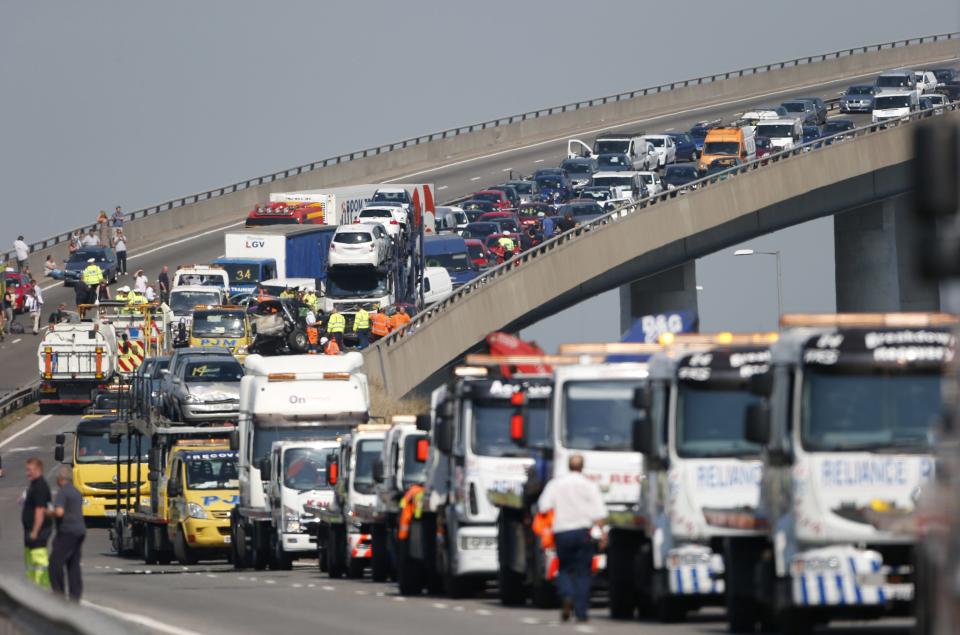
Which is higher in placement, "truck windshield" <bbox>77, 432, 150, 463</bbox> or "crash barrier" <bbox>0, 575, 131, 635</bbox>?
"truck windshield" <bbox>77, 432, 150, 463</bbox>

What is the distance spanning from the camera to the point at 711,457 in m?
17.8

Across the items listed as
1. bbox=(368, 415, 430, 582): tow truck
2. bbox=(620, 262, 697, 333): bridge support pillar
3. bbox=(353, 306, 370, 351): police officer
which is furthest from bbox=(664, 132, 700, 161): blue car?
bbox=(368, 415, 430, 582): tow truck

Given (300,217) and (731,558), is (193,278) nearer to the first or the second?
(300,217)

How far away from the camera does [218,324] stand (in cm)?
5538

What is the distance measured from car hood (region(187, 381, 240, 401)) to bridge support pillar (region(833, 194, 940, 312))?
32.1 meters

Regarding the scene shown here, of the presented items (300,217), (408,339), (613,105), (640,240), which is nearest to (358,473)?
(408,339)

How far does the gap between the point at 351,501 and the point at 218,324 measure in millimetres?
25729

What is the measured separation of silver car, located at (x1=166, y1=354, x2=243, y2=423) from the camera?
40500 mm

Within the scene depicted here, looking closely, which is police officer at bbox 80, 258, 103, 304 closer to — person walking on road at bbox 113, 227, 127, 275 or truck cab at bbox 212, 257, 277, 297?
truck cab at bbox 212, 257, 277, 297

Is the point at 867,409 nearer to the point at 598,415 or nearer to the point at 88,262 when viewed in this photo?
the point at 598,415

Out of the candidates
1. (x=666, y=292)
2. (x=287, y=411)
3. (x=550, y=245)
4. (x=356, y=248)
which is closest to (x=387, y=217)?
(x=666, y=292)

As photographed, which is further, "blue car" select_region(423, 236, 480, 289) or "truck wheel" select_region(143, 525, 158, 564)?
"blue car" select_region(423, 236, 480, 289)

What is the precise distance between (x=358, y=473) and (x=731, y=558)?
14557 millimetres

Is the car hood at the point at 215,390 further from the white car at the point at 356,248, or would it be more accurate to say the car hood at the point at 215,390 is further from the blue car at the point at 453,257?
the blue car at the point at 453,257
